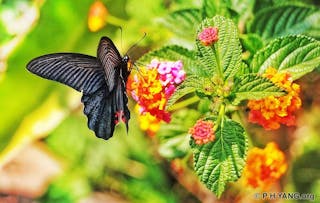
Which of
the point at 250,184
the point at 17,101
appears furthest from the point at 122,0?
the point at 250,184

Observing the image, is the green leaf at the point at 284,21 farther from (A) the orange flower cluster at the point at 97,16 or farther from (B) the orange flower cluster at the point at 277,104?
(A) the orange flower cluster at the point at 97,16

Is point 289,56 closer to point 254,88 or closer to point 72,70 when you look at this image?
point 254,88

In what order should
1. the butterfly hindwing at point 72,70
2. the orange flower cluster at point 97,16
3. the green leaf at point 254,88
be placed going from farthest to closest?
the orange flower cluster at point 97,16 → the butterfly hindwing at point 72,70 → the green leaf at point 254,88

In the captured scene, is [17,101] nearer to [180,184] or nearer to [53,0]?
[53,0]

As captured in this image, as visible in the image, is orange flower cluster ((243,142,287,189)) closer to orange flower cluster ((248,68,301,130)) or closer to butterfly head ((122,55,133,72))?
orange flower cluster ((248,68,301,130))

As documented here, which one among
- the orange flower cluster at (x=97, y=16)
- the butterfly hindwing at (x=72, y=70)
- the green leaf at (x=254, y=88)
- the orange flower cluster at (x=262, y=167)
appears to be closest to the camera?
the green leaf at (x=254, y=88)

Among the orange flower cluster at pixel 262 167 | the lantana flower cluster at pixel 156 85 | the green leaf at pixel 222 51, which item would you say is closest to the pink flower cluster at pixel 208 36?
the green leaf at pixel 222 51

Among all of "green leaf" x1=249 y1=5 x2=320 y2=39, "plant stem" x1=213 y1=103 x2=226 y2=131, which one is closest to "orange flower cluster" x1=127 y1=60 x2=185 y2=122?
"plant stem" x1=213 y1=103 x2=226 y2=131

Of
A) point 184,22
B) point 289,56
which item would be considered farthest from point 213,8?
point 289,56
